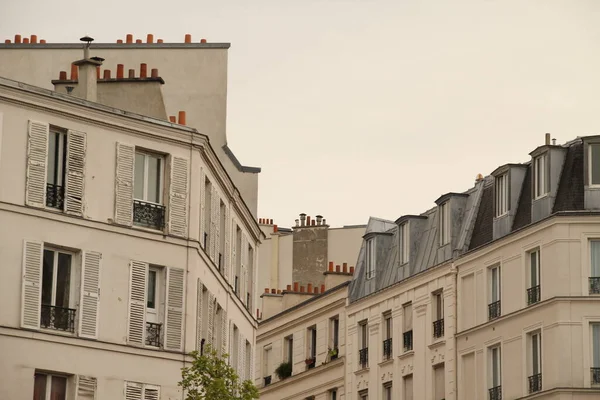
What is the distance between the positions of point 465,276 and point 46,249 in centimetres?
2278

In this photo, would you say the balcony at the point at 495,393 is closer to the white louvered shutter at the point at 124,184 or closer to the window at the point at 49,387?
the white louvered shutter at the point at 124,184

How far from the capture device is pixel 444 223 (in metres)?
62.8

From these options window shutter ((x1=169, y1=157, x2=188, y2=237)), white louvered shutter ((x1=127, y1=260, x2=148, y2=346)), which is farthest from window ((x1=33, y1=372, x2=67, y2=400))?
window shutter ((x1=169, y1=157, x2=188, y2=237))

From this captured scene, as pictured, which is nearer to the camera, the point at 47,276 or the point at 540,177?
the point at 47,276

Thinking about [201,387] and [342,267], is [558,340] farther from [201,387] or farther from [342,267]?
[342,267]

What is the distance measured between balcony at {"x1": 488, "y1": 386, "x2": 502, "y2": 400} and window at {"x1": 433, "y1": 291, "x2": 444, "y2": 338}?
3.87m

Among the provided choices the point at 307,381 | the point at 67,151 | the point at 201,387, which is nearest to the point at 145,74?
the point at 67,151

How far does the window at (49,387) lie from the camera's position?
39.7 metres

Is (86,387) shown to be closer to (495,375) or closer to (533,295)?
(533,295)

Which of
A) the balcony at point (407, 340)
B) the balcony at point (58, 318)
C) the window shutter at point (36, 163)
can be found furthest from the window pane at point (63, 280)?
the balcony at point (407, 340)

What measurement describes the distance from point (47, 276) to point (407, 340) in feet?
83.5

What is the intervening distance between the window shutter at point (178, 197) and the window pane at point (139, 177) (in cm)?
74

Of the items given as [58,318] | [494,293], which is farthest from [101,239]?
[494,293]

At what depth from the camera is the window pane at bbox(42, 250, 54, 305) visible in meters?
40.2
